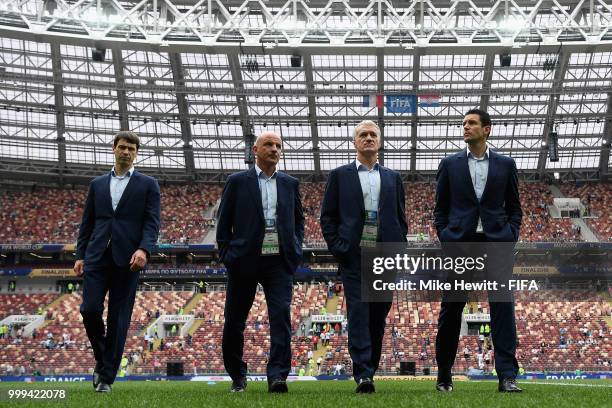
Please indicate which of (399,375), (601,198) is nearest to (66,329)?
(399,375)

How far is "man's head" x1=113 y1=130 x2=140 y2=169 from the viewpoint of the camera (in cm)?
660

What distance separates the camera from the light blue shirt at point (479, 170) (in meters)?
6.23

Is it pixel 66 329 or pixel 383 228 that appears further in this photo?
pixel 66 329

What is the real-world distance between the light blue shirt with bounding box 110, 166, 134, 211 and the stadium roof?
22.0 meters

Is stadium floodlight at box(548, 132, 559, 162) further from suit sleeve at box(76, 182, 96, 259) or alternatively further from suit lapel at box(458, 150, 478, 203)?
suit sleeve at box(76, 182, 96, 259)

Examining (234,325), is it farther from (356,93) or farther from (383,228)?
(356,93)

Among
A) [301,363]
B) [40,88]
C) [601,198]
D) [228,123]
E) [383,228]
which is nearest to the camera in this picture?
[383,228]

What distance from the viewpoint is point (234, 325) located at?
6453mm

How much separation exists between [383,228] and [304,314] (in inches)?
1137

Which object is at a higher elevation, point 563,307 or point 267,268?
point 267,268

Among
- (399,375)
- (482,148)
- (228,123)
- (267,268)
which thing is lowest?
(399,375)

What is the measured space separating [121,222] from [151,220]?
0.29 metres

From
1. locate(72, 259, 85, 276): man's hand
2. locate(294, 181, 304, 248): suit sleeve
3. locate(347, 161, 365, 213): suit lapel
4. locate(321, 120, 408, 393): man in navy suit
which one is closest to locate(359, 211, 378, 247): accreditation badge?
locate(321, 120, 408, 393): man in navy suit

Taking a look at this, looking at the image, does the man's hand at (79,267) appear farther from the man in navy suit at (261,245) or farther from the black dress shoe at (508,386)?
the black dress shoe at (508,386)
